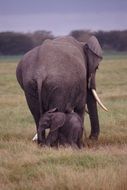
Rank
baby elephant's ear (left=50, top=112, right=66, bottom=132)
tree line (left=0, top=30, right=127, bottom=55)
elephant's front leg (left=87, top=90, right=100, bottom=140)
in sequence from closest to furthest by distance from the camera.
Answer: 1. baby elephant's ear (left=50, top=112, right=66, bottom=132)
2. elephant's front leg (left=87, top=90, right=100, bottom=140)
3. tree line (left=0, top=30, right=127, bottom=55)

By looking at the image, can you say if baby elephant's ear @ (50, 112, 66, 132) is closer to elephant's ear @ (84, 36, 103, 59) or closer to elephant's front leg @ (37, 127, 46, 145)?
elephant's front leg @ (37, 127, 46, 145)

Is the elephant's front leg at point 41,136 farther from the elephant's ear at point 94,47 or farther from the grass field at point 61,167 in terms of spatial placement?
the elephant's ear at point 94,47

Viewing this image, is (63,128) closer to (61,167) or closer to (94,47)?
(94,47)

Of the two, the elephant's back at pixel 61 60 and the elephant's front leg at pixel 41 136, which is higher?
the elephant's back at pixel 61 60

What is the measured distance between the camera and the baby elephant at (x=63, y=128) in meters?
9.55

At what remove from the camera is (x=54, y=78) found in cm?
948

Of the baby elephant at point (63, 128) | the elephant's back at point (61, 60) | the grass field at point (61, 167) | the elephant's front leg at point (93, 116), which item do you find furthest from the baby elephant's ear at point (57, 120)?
the elephant's front leg at point (93, 116)

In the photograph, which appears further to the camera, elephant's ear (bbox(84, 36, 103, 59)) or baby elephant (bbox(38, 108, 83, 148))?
elephant's ear (bbox(84, 36, 103, 59))

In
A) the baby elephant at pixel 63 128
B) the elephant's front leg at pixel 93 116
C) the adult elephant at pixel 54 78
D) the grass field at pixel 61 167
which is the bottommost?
the elephant's front leg at pixel 93 116

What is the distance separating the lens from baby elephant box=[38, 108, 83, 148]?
9.55 meters

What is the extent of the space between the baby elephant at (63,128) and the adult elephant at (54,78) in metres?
0.16

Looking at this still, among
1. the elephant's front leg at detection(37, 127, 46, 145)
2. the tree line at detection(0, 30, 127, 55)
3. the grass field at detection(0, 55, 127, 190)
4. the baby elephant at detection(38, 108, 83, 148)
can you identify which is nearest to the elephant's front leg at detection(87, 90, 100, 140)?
the grass field at detection(0, 55, 127, 190)

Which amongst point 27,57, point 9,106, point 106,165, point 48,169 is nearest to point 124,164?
point 106,165

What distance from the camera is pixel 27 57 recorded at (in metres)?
10.0
